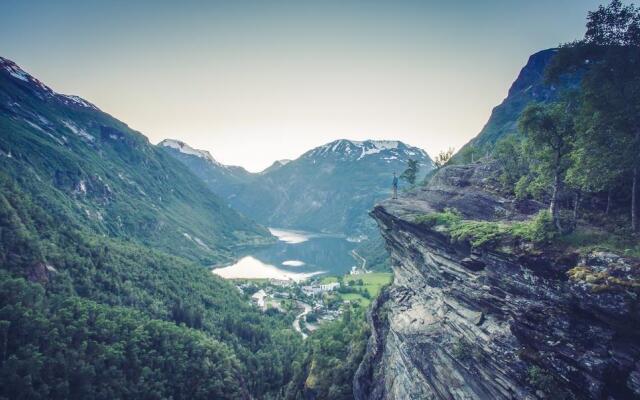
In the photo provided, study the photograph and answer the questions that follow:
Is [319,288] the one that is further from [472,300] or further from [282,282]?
[472,300]

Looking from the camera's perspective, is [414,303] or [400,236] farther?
[400,236]

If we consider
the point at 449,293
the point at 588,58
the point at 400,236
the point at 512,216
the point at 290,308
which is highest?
the point at 588,58

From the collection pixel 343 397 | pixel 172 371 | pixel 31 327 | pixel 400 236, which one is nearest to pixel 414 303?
pixel 400 236

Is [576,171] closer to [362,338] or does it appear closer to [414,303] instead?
[414,303]

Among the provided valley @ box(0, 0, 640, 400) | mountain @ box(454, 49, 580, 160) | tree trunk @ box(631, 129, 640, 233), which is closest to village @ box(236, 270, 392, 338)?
valley @ box(0, 0, 640, 400)

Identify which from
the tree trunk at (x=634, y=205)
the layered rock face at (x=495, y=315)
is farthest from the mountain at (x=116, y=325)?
the tree trunk at (x=634, y=205)

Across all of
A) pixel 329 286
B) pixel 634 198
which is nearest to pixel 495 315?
pixel 634 198

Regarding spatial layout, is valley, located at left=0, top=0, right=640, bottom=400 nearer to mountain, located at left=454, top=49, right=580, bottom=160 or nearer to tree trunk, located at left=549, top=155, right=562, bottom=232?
tree trunk, located at left=549, top=155, right=562, bottom=232
